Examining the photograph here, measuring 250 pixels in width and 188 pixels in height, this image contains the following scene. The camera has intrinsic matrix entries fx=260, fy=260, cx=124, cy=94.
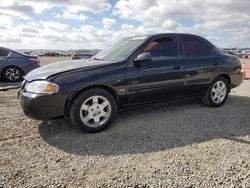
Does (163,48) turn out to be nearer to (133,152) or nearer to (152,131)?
(152,131)

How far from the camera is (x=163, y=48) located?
498 centimetres

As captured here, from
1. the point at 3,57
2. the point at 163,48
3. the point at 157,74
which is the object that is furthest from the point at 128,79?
the point at 3,57

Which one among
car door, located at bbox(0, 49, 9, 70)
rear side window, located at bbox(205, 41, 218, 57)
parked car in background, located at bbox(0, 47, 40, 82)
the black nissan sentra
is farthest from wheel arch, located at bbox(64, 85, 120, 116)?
car door, located at bbox(0, 49, 9, 70)

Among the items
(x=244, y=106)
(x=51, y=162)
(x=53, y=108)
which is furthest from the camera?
(x=244, y=106)

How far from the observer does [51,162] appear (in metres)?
3.28

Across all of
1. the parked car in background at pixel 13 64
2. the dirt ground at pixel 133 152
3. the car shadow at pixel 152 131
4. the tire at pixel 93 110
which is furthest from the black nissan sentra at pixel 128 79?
the parked car in background at pixel 13 64

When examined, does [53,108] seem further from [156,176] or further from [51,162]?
[156,176]

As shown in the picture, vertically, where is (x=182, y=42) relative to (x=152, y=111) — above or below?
above

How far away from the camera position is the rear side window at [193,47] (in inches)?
211

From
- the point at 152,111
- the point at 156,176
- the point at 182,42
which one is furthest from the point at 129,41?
the point at 156,176

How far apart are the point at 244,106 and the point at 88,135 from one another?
12.4ft

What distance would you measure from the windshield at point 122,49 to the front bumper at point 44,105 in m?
1.34

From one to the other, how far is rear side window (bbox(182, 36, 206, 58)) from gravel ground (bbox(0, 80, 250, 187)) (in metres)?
1.24

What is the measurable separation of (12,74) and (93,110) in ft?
22.4
